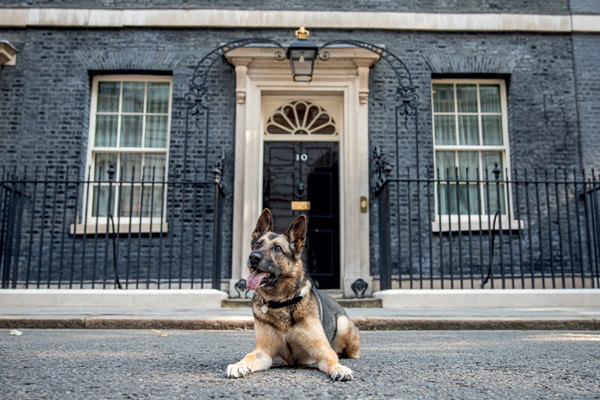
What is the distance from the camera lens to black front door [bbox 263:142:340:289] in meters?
9.26

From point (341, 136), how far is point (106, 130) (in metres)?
4.23

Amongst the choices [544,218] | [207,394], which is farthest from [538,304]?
[207,394]

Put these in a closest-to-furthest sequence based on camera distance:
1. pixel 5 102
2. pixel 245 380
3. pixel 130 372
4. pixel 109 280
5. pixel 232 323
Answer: pixel 245 380 → pixel 130 372 → pixel 232 323 → pixel 109 280 → pixel 5 102

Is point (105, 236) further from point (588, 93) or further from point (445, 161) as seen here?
point (588, 93)

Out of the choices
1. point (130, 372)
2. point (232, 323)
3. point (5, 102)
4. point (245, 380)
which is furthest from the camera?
point (5, 102)

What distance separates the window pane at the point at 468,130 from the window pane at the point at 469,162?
206mm

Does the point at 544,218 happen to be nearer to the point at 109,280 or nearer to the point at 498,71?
the point at 498,71

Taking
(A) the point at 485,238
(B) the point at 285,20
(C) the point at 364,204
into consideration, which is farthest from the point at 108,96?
(A) the point at 485,238

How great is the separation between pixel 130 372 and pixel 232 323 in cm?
291

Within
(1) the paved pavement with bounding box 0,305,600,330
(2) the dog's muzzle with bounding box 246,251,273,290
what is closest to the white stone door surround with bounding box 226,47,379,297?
(1) the paved pavement with bounding box 0,305,600,330

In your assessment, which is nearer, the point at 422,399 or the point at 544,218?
the point at 422,399

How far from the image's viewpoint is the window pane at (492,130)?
969cm

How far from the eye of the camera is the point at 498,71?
963 centimetres

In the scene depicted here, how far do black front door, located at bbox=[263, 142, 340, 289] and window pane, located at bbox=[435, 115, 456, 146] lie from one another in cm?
189
